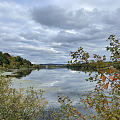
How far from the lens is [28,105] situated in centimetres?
666

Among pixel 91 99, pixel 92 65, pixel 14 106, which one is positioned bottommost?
pixel 14 106

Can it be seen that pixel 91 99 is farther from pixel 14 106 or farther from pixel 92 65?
pixel 14 106

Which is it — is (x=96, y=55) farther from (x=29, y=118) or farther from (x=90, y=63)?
(x=29, y=118)

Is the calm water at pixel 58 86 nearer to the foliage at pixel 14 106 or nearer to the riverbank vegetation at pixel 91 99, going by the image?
the riverbank vegetation at pixel 91 99

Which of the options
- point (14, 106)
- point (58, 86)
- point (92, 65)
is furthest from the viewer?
point (58, 86)

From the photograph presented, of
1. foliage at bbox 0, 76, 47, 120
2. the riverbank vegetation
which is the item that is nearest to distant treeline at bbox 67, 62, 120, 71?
the riverbank vegetation

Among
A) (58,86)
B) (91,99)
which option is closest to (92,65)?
(91,99)

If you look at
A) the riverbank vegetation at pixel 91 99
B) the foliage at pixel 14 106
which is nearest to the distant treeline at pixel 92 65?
the riverbank vegetation at pixel 91 99

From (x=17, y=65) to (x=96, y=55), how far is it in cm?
11020

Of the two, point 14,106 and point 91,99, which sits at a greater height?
point 91,99

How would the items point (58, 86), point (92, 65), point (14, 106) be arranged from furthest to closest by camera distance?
1. point (58, 86)
2. point (14, 106)
3. point (92, 65)

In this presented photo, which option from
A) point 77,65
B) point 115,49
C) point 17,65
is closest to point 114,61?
point 115,49

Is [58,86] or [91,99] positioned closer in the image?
[91,99]

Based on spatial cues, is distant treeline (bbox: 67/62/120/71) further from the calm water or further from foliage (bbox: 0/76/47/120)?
foliage (bbox: 0/76/47/120)
